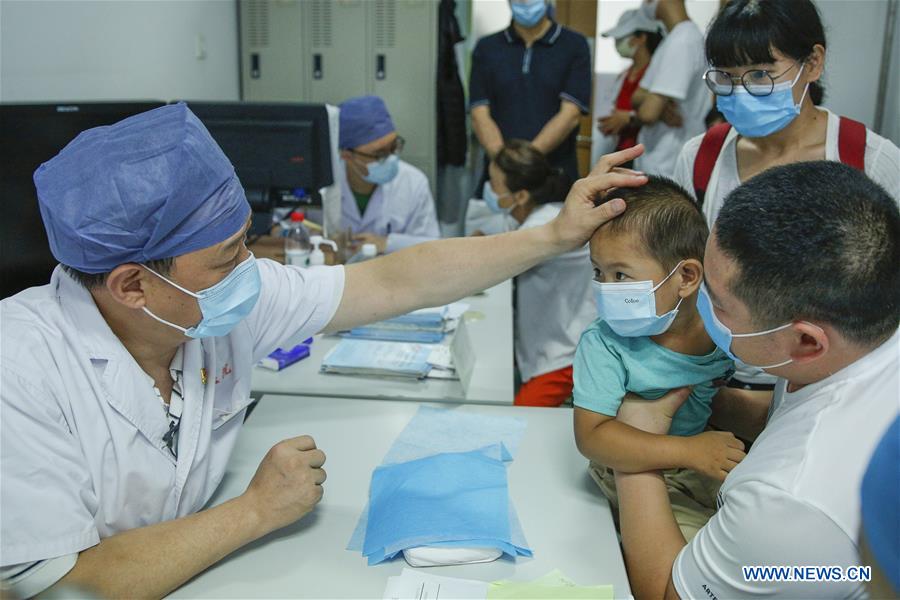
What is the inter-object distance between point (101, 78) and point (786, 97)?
8.78ft

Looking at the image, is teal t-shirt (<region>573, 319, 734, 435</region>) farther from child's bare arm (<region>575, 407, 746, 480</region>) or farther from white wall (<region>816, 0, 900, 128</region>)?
white wall (<region>816, 0, 900, 128</region>)

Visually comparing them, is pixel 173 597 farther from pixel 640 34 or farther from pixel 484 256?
pixel 640 34

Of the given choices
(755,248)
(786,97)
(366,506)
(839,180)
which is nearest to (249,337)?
(366,506)

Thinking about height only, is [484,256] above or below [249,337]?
above

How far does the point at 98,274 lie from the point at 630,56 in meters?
3.58

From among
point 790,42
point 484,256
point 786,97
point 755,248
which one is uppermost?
point 790,42

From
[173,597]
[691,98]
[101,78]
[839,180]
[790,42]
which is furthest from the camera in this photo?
[691,98]

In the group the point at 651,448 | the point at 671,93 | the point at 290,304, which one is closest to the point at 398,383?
the point at 290,304

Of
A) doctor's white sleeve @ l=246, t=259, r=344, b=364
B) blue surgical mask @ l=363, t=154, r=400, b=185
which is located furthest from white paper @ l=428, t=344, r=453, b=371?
blue surgical mask @ l=363, t=154, r=400, b=185

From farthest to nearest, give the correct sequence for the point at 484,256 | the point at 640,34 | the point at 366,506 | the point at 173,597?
the point at 640,34
the point at 484,256
the point at 366,506
the point at 173,597

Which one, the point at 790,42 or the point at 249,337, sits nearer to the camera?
the point at 249,337

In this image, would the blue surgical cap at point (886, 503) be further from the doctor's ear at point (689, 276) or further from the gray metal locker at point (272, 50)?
the gray metal locker at point (272, 50)

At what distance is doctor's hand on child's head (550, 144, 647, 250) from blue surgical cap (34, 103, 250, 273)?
641mm

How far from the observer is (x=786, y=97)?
1717 mm
